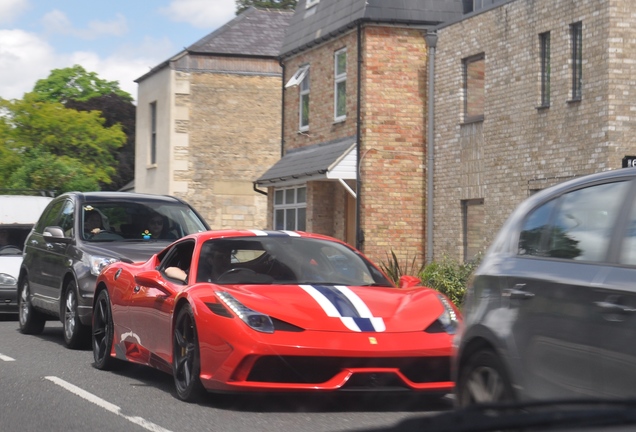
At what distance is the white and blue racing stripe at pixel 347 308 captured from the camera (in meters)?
8.23

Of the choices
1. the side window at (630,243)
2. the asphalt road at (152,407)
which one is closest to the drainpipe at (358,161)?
the asphalt road at (152,407)

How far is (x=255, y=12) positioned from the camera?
46.0 metres

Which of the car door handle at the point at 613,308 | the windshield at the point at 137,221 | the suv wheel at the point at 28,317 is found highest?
the windshield at the point at 137,221

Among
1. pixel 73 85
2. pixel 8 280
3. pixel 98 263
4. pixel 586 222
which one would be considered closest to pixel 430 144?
pixel 8 280

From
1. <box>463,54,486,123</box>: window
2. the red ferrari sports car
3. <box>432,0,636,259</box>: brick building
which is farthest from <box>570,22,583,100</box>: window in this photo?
the red ferrari sports car

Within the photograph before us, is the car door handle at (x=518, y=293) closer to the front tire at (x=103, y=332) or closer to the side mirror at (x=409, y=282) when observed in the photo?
the side mirror at (x=409, y=282)

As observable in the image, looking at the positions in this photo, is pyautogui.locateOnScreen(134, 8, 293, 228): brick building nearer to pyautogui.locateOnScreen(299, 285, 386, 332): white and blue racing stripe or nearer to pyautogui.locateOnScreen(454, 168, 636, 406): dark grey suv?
pyautogui.locateOnScreen(299, 285, 386, 332): white and blue racing stripe

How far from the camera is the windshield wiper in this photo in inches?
115

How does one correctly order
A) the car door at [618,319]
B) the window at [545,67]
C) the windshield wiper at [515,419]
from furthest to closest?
the window at [545,67]
the car door at [618,319]
the windshield wiper at [515,419]

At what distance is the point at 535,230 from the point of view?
6.29 m

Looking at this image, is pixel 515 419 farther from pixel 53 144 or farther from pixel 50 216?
pixel 53 144

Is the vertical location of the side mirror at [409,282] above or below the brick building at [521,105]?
below

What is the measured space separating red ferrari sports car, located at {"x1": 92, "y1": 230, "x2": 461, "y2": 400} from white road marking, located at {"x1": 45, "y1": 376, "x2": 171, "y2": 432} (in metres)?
0.57

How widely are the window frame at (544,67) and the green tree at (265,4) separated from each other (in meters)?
54.7
